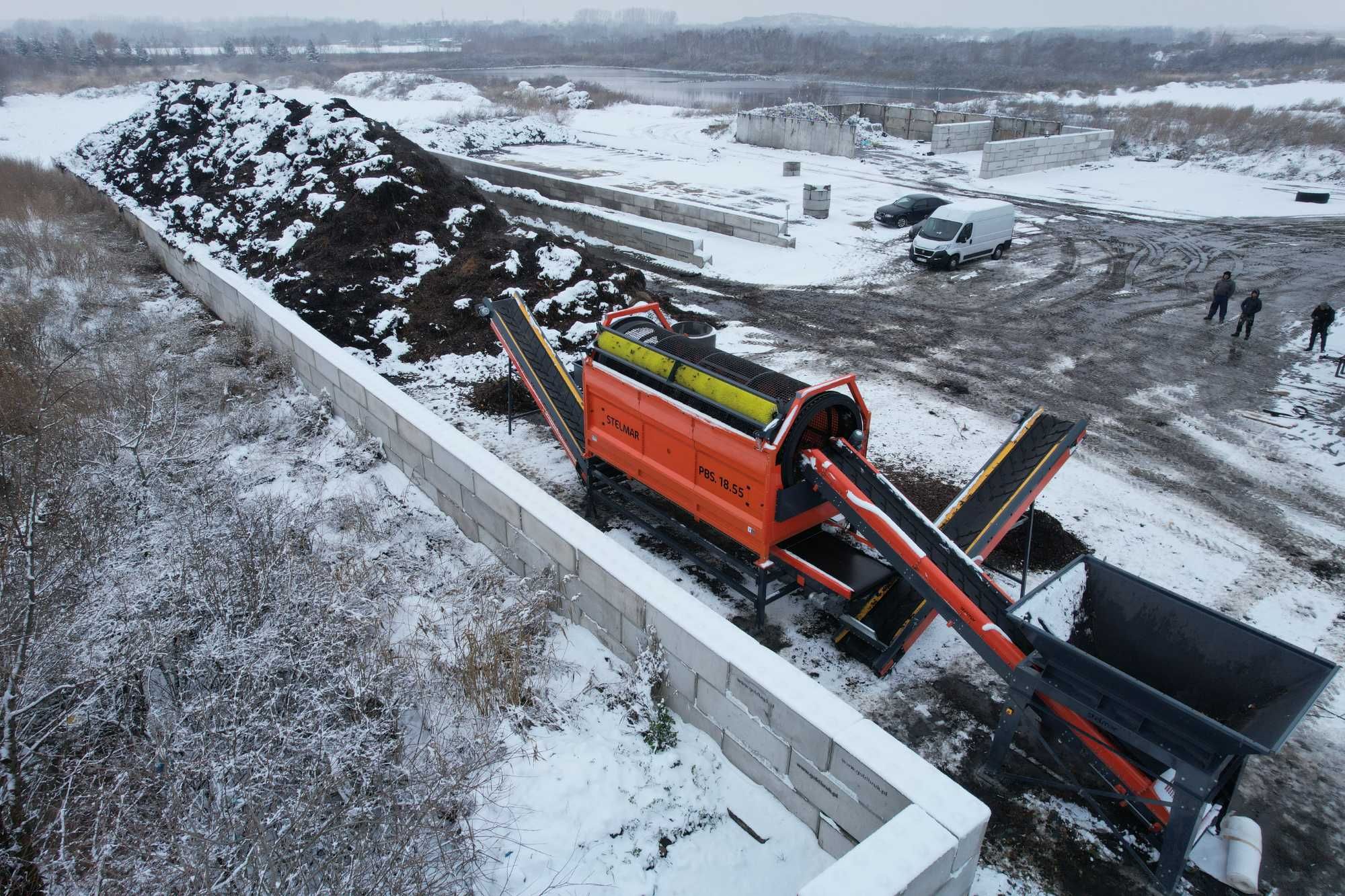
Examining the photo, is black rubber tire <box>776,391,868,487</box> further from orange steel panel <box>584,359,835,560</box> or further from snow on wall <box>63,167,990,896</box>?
snow on wall <box>63,167,990,896</box>

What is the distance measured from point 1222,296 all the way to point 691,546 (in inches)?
531

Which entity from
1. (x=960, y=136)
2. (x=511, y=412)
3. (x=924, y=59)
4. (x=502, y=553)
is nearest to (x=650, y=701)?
(x=502, y=553)

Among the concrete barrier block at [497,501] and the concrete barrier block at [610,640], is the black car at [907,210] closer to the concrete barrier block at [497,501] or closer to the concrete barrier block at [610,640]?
the concrete barrier block at [497,501]

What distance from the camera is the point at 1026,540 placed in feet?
29.0

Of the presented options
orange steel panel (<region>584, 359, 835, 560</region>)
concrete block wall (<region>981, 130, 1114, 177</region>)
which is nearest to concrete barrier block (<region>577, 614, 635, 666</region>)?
orange steel panel (<region>584, 359, 835, 560</region>)

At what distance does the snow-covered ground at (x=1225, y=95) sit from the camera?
162 ft

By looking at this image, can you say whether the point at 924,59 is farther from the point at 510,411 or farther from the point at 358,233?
the point at 510,411

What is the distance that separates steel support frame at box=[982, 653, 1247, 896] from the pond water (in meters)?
55.8

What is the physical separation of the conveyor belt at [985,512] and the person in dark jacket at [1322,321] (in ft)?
33.5

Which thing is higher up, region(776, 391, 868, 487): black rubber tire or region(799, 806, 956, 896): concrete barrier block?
region(776, 391, 868, 487): black rubber tire

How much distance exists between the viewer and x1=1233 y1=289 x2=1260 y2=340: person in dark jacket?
14625mm

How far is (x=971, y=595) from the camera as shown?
6215 mm

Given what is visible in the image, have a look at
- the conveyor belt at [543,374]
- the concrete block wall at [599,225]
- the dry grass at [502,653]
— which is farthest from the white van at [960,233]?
the dry grass at [502,653]

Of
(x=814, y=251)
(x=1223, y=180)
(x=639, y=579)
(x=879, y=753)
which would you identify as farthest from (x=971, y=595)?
(x=1223, y=180)
